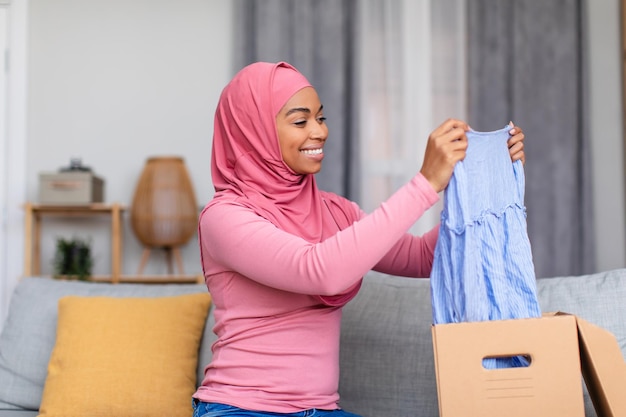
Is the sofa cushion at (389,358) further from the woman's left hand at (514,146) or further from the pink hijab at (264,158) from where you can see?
the woman's left hand at (514,146)

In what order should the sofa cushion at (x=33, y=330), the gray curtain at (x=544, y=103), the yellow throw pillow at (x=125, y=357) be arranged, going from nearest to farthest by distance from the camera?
the yellow throw pillow at (x=125, y=357) < the sofa cushion at (x=33, y=330) < the gray curtain at (x=544, y=103)

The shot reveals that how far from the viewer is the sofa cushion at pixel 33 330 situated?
2188mm

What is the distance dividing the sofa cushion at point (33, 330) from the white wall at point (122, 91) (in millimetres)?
1983

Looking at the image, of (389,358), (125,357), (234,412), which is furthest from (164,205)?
(234,412)

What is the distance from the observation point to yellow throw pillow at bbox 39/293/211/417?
6.64 feet

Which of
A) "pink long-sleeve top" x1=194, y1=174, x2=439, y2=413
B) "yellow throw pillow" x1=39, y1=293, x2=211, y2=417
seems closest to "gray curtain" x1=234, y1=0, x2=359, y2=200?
"yellow throw pillow" x1=39, y1=293, x2=211, y2=417

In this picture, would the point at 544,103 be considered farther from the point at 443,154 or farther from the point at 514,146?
the point at 443,154

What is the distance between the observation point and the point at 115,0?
4406 millimetres

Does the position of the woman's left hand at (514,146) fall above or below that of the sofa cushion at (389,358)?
above

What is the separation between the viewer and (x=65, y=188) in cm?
394

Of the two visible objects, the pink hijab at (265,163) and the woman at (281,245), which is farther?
the pink hijab at (265,163)

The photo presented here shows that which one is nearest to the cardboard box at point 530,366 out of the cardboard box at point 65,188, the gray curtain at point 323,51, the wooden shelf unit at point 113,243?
the wooden shelf unit at point 113,243

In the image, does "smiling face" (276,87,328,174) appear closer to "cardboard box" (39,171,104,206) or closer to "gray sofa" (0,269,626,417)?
"gray sofa" (0,269,626,417)

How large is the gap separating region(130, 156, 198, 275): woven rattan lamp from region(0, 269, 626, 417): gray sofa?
1814 millimetres
